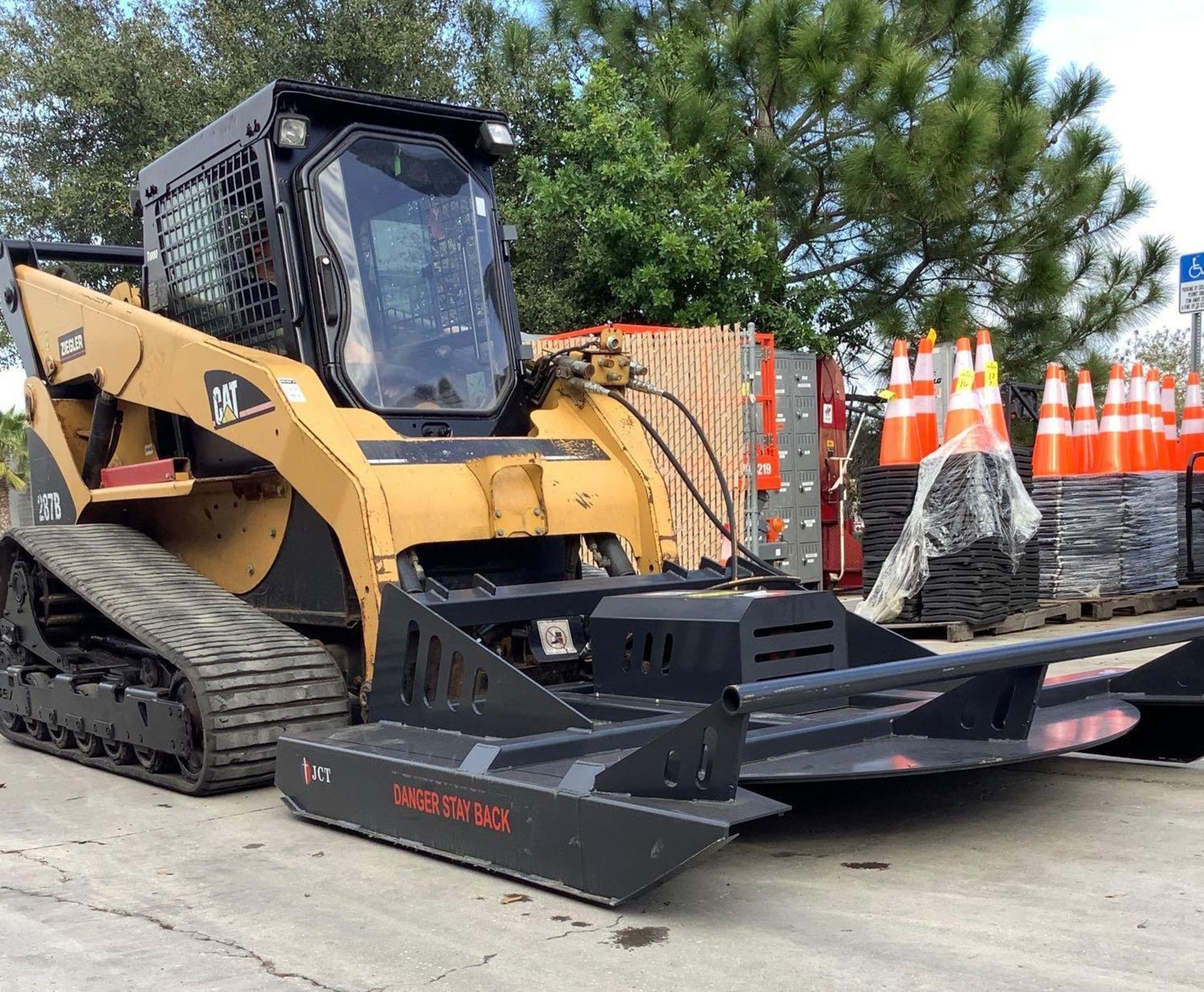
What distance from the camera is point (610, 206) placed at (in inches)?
714

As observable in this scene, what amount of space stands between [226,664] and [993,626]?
638 cm

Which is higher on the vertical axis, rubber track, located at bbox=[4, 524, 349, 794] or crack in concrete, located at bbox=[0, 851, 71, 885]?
rubber track, located at bbox=[4, 524, 349, 794]

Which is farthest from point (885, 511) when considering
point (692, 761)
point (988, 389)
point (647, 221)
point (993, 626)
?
point (647, 221)

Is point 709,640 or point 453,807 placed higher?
point 709,640

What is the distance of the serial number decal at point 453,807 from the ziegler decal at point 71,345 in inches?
148

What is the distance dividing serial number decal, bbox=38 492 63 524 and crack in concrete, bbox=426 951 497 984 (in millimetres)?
5039

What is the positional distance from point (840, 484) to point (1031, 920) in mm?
10854

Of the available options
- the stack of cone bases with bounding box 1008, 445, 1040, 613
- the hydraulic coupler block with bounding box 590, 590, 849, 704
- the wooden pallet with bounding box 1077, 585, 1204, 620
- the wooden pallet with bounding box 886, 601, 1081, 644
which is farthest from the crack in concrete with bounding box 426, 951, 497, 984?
the wooden pallet with bounding box 1077, 585, 1204, 620

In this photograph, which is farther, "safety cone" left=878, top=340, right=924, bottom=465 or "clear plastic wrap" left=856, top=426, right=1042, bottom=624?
"safety cone" left=878, top=340, right=924, bottom=465

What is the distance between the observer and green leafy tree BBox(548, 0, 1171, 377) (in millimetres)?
19016

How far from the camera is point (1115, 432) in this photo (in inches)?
471

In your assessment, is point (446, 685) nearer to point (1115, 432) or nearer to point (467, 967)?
point (467, 967)

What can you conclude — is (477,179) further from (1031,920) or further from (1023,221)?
(1023,221)

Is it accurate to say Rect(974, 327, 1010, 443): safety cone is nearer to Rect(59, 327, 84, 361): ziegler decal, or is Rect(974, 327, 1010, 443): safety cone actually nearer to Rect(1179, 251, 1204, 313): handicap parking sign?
Rect(1179, 251, 1204, 313): handicap parking sign
